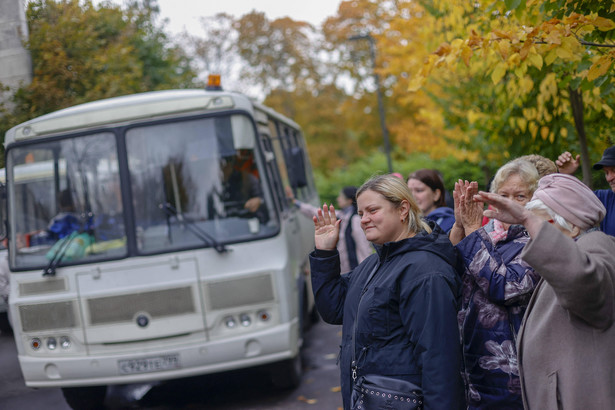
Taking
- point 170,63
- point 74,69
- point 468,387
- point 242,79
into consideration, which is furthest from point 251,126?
point 242,79

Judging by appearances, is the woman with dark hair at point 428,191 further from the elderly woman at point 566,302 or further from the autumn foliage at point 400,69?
the elderly woman at point 566,302

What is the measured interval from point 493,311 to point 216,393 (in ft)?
17.3

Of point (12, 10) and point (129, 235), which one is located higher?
point (12, 10)

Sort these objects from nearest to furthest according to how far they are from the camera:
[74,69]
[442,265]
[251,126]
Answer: [442,265] < [251,126] < [74,69]

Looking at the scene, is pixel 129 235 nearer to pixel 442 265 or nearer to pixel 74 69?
pixel 442 265

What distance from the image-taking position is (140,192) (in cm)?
663

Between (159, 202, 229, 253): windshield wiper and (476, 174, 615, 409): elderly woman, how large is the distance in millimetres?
4098

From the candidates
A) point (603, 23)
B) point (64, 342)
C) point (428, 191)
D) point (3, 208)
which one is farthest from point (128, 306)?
point (603, 23)

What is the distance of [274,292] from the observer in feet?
21.3

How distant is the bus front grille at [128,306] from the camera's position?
6348 mm

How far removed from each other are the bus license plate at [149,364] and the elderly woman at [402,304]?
352 centimetres

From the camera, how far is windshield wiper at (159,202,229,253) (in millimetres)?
6430

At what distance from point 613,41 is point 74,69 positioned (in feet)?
38.7

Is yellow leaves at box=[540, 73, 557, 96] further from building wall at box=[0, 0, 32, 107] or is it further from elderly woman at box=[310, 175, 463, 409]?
building wall at box=[0, 0, 32, 107]
